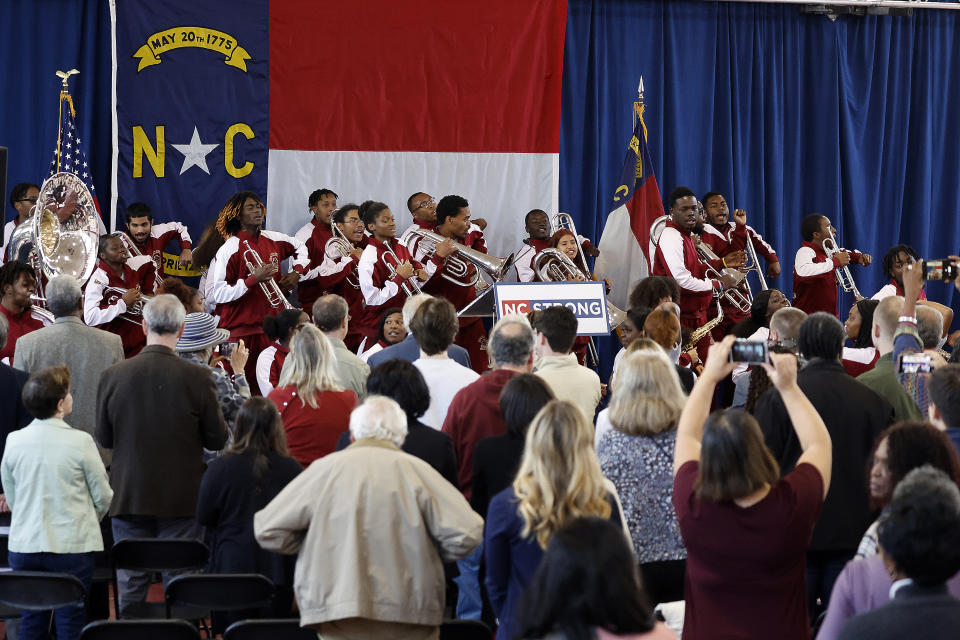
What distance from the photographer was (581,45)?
1094cm

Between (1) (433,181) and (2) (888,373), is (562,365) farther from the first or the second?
(1) (433,181)

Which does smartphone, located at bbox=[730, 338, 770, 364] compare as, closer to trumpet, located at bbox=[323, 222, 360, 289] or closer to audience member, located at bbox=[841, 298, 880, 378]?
audience member, located at bbox=[841, 298, 880, 378]

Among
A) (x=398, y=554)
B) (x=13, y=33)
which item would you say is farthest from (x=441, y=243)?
(x=398, y=554)

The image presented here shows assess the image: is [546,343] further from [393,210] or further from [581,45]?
[581,45]

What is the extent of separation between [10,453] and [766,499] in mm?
2941

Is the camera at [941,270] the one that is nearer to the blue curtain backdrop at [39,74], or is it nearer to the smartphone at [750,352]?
the smartphone at [750,352]

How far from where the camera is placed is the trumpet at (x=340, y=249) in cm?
933

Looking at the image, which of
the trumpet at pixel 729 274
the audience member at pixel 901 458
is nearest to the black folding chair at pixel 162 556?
the audience member at pixel 901 458

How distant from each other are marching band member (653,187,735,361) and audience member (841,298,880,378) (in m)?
2.41

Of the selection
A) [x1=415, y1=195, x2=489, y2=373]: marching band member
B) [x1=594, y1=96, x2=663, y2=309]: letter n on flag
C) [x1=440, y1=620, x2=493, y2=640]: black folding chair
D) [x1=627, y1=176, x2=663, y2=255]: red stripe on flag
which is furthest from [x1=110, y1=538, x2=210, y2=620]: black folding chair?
[x1=627, y1=176, x2=663, y2=255]: red stripe on flag

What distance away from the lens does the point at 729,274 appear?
386 inches

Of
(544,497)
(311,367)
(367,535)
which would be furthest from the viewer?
(311,367)

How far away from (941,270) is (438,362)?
2.13 metres

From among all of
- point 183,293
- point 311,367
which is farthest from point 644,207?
point 311,367
